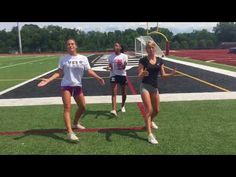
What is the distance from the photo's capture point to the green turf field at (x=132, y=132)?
5570 millimetres

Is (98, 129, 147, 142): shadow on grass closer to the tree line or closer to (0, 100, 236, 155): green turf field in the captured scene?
(0, 100, 236, 155): green turf field

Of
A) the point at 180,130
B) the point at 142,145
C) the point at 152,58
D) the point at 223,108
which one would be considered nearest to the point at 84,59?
the point at 152,58

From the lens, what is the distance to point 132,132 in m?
6.62

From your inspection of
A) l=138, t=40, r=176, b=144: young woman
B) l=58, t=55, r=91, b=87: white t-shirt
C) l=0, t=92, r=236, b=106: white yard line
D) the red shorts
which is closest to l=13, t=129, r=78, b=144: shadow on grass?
the red shorts

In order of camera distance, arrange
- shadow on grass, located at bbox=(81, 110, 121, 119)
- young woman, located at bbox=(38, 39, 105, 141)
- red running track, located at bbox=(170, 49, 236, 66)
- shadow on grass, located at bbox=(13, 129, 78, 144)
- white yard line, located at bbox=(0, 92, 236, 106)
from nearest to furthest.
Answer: young woman, located at bbox=(38, 39, 105, 141) → shadow on grass, located at bbox=(13, 129, 78, 144) → shadow on grass, located at bbox=(81, 110, 121, 119) → white yard line, located at bbox=(0, 92, 236, 106) → red running track, located at bbox=(170, 49, 236, 66)

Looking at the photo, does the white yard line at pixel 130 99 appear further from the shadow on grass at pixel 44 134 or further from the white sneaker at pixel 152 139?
the white sneaker at pixel 152 139

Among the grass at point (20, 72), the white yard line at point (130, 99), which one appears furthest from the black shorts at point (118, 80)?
the grass at point (20, 72)

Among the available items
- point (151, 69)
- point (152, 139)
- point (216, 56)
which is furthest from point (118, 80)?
point (216, 56)

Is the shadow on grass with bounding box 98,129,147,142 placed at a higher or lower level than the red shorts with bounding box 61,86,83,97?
lower

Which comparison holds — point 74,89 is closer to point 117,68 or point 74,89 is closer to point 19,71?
point 117,68

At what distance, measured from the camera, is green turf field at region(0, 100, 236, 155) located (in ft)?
18.3

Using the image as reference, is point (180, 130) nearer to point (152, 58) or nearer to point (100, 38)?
point (152, 58)

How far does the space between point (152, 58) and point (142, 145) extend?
162 centimetres
